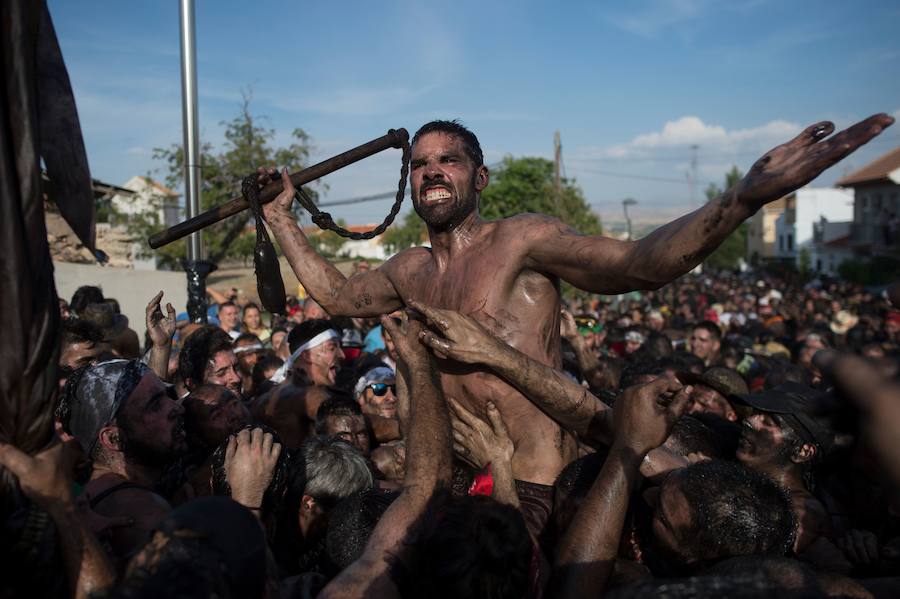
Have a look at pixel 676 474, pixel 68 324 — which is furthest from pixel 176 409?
pixel 68 324

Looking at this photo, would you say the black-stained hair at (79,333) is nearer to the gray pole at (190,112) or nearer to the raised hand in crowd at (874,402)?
the gray pole at (190,112)

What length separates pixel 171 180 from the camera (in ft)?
80.6

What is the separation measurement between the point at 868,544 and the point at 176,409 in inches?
118

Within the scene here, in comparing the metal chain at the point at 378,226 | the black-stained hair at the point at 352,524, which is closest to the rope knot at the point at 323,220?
the metal chain at the point at 378,226

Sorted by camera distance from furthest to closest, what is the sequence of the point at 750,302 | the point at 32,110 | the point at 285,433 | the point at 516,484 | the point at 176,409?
the point at 750,302 → the point at 285,433 → the point at 176,409 → the point at 516,484 → the point at 32,110

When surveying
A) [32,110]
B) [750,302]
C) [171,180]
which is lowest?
[750,302]

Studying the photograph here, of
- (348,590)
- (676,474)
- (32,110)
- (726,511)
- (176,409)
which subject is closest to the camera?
(32,110)

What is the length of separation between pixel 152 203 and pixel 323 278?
25652mm

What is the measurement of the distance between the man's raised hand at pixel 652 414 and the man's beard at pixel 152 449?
190 centimetres

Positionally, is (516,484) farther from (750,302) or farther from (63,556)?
(750,302)

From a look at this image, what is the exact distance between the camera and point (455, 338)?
289 centimetres

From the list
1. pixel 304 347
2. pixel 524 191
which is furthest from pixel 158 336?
pixel 524 191

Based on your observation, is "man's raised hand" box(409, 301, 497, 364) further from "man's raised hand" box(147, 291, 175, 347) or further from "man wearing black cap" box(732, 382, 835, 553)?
"man's raised hand" box(147, 291, 175, 347)

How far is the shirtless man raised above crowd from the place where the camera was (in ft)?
9.04
